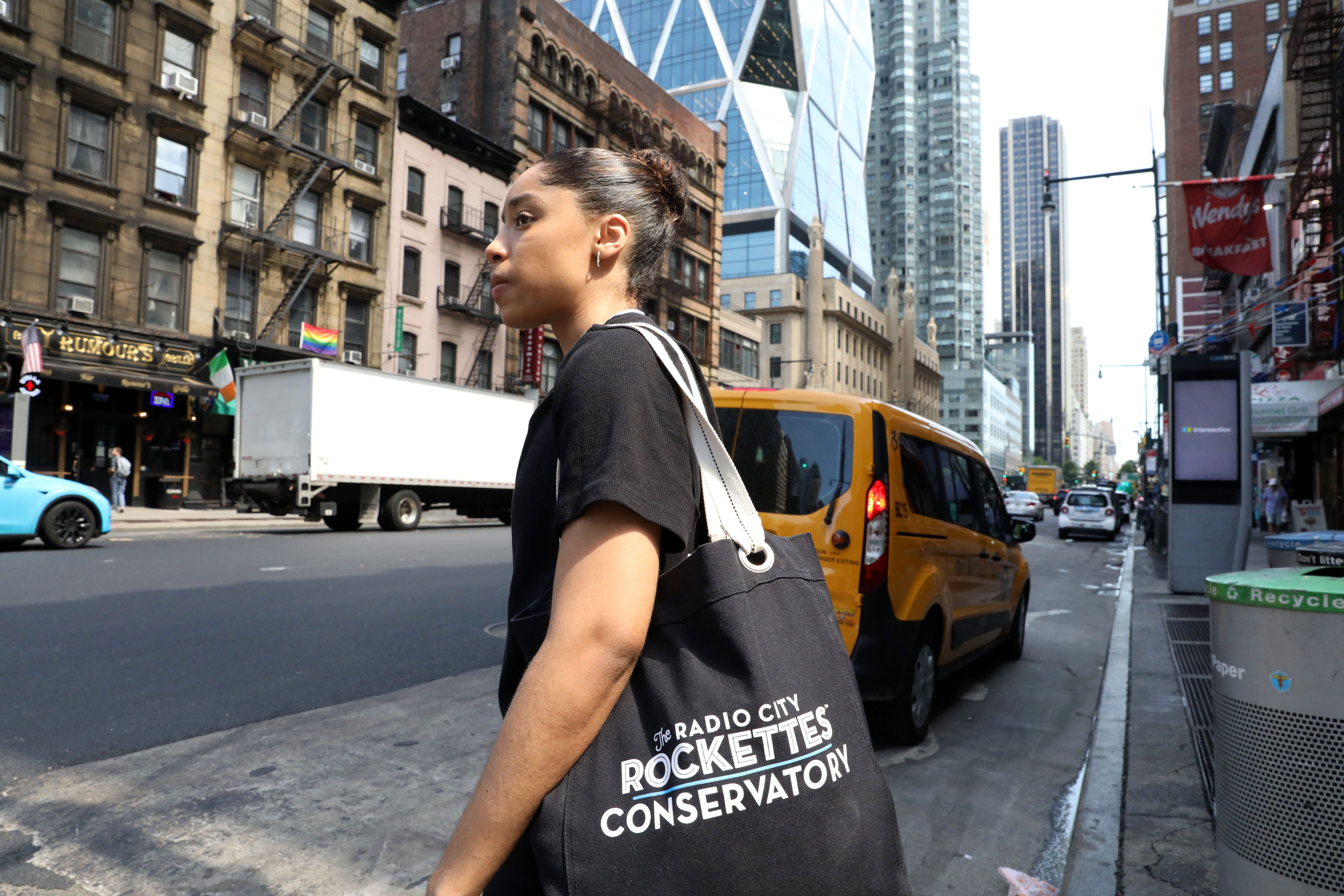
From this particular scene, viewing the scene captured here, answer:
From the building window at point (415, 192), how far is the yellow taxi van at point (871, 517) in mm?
28560

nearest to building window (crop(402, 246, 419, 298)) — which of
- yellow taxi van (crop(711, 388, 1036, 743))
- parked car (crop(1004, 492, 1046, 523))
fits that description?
parked car (crop(1004, 492, 1046, 523))

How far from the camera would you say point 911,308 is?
110562 millimetres

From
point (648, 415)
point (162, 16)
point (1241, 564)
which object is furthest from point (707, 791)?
point (162, 16)

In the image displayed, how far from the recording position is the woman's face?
1416 millimetres

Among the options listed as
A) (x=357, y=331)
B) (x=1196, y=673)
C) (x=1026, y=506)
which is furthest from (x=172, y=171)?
(x=1026, y=506)

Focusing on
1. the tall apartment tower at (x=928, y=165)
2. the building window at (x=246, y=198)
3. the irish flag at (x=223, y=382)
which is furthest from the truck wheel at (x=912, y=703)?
the tall apartment tower at (x=928, y=165)

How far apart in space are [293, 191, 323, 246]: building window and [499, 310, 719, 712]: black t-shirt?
94.7 feet

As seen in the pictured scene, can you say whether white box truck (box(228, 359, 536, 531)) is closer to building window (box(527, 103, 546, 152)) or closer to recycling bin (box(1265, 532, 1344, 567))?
recycling bin (box(1265, 532, 1344, 567))

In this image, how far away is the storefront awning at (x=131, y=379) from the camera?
21.4 meters

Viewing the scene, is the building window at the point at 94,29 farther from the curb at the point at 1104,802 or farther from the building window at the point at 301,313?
the curb at the point at 1104,802

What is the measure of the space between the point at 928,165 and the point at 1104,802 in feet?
506

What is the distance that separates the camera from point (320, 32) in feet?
93.5

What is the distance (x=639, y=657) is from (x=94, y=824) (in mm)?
3724

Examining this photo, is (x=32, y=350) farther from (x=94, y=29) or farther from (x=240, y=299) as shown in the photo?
(x=94, y=29)
